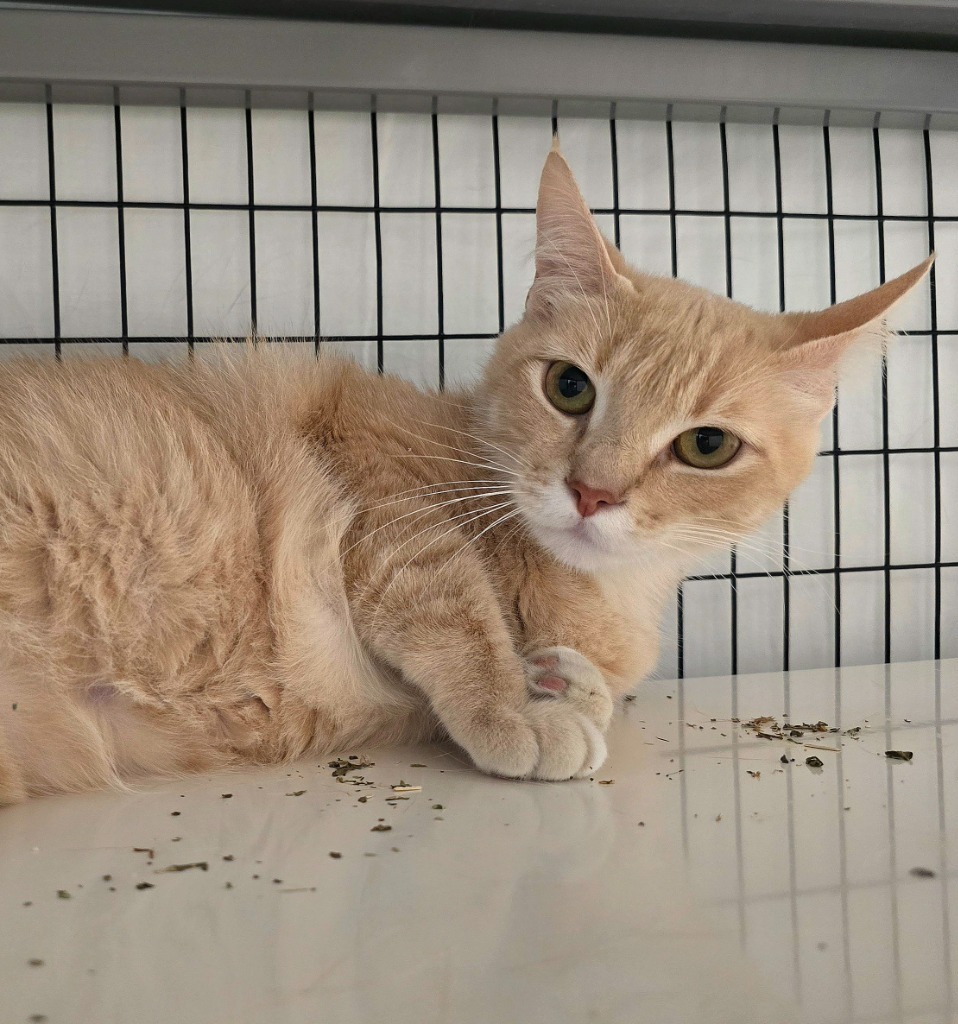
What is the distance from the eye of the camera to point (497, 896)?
745mm

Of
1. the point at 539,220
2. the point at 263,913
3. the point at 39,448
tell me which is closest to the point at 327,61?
the point at 539,220

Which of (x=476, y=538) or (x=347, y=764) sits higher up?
(x=476, y=538)

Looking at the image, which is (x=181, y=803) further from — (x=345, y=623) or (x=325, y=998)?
(x=325, y=998)

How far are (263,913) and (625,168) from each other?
4.27 feet

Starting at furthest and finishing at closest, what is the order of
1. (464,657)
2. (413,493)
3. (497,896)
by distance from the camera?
(413,493), (464,657), (497,896)

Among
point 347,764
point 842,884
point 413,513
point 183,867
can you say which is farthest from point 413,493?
point 842,884

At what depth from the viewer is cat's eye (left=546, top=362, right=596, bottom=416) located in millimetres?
1186

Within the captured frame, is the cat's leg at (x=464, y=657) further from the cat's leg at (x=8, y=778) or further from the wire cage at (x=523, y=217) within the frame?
the cat's leg at (x=8, y=778)

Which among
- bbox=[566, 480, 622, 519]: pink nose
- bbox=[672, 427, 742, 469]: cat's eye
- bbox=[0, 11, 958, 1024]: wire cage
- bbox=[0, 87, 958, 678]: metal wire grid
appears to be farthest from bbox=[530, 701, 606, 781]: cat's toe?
bbox=[0, 87, 958, 678]: metal wire grid

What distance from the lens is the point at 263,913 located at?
0.72 m

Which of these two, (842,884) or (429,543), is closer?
(842,884)

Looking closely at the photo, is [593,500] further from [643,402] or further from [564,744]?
[564,744]

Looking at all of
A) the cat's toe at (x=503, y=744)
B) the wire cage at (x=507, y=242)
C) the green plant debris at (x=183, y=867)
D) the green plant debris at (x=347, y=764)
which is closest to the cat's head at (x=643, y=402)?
the wire cage at (x=507, y=242)

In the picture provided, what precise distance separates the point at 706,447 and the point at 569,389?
187 mm
